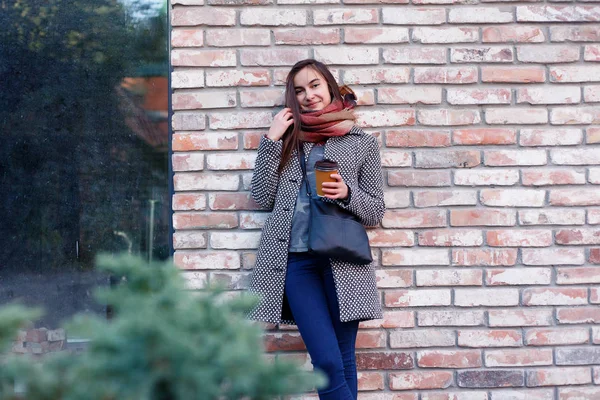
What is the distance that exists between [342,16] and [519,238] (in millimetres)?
1285

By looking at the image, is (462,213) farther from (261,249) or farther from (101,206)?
(101,206)

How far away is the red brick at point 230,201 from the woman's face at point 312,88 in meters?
0.49

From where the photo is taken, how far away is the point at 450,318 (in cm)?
299

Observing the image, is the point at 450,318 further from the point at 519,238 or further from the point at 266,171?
the point at 266,171

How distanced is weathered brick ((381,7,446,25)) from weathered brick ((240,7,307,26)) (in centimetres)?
38

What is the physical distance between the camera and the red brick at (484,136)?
2.99 metres

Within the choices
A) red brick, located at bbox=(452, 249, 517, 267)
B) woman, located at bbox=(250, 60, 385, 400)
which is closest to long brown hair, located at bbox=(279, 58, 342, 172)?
woman, located at bbox=(250, 60, 385, 400)

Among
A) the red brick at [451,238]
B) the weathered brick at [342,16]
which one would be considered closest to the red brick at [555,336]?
the red brick at [451,238]

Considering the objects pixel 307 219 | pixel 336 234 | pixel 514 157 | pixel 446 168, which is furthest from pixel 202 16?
pixel 514 157

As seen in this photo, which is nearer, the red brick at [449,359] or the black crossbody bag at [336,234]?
the black crossbody bag at [336,234]

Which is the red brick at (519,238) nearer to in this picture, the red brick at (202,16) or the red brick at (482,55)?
the red brick at (482,55)

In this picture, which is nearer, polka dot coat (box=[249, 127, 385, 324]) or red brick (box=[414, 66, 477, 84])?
polka dot coat (box=[249, 127, 385, 324])

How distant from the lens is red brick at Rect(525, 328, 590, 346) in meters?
3.00

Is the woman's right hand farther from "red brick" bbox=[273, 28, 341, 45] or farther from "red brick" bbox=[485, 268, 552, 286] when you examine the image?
"red brick" bbox=[485, 268, 552, 286]
